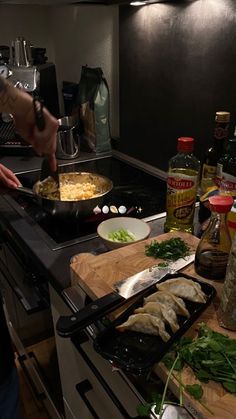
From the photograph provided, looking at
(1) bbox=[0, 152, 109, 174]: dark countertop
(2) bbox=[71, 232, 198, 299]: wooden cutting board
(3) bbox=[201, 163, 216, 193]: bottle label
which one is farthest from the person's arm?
(1) bbox=[0, 152, 109, 174]: dark countertop

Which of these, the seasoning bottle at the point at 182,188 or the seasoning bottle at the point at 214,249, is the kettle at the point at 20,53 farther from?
Answer: the seasoning bottle at the point at 214,249

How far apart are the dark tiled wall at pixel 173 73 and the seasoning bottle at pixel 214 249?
471 millimetres

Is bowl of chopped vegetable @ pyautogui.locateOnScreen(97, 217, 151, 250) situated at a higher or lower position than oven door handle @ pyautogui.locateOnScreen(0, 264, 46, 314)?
higher

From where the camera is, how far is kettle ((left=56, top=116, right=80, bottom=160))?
5.08 feet

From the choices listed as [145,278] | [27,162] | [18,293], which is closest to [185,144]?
[145,278]

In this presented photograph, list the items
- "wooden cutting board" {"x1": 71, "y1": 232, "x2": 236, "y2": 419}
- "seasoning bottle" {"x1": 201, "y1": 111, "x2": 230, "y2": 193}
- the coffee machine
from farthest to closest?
the coffee machine, "seasoning bottle" {"x1": 201, "y1": 111, "x2": 230, "y2": 193}, "wooden cutting board" {"x1": 71, "y1": 232, "x2": 236, "y2": 419}

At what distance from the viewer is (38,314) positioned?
3.81 ft

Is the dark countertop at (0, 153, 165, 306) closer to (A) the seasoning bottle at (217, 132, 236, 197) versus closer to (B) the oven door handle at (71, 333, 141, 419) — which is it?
(B) the oven door handle at (71, 333, 141, 419)

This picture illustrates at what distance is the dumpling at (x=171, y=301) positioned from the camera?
64 centimetres

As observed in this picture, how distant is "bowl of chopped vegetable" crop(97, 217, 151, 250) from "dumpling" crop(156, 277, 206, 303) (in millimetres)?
215

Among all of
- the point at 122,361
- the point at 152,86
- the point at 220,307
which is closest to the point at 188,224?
the point at 220,307

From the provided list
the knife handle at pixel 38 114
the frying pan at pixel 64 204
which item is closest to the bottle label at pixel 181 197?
the frying pan at pixel 64 204

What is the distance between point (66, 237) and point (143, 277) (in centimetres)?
34

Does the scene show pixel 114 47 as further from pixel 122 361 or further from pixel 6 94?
pixel 122 361
